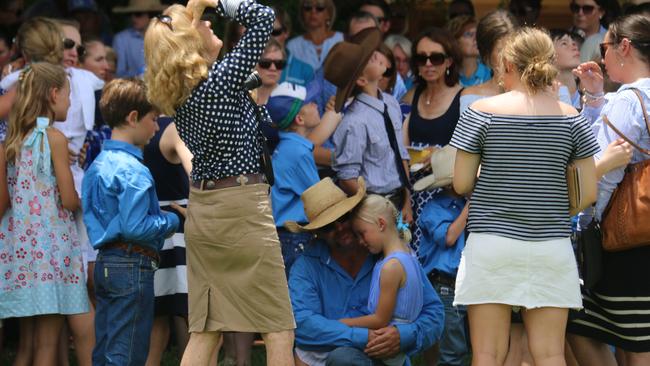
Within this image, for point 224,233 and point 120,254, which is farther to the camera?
point 120,254

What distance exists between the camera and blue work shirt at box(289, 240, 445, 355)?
5746mm

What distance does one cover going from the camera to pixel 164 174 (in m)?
6.47

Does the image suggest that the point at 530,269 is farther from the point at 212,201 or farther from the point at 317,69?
the point at 317,69

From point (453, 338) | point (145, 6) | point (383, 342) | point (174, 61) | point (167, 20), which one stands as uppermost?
point (167, 20)

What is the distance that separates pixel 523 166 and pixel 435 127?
6.85 feet

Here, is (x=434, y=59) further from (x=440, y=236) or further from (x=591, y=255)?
(x=591, y=255)

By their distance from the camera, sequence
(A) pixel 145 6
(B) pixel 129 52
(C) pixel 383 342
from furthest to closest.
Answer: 1. (A) pixel 145 6
2. (B) pixel 129 52
3. (C) pixel 383 342

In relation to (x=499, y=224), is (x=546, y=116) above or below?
above

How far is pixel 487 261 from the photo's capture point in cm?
491

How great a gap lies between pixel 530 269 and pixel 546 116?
624 mm

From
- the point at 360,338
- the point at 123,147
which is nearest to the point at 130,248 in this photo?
the point at 123,147

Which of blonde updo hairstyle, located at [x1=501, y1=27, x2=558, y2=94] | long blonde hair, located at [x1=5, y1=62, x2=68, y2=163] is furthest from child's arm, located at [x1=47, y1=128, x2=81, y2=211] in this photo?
blonde updo hairstyle, located at [x1=501, y1=27, x2=558, y2=94]

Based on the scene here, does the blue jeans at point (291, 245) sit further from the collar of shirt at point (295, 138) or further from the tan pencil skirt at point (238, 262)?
the tan pencil skirt at point (238, 262)

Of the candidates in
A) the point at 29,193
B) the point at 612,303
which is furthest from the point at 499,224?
the point at 29,193
